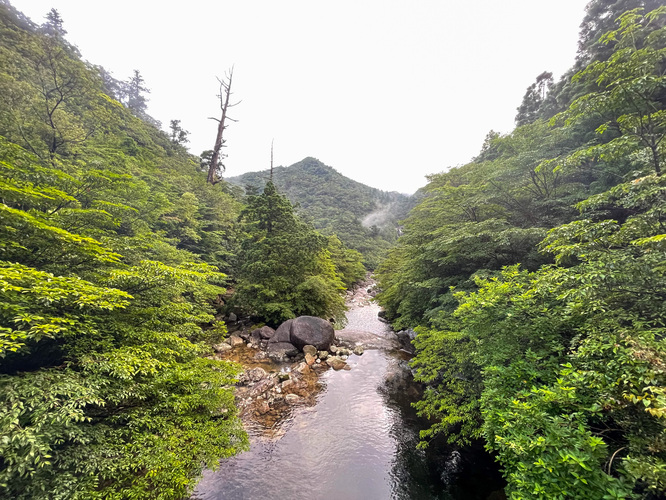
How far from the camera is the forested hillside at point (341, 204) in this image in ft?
230

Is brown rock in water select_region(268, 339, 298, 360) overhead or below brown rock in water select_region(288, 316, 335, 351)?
below

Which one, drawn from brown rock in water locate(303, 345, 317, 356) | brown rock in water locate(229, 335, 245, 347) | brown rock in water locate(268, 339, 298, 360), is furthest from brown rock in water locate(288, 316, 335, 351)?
brown rock in water locate(229, 335, 245, 347)

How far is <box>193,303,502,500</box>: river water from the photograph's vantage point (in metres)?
7.04

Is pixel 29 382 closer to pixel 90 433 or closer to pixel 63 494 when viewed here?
pixel 90 433

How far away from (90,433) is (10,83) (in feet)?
53.6

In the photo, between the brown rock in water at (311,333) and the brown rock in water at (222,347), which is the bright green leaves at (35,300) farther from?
the brown rock in water at (311,333)

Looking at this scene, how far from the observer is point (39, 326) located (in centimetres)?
397

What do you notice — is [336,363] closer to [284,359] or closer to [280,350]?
[284,359]

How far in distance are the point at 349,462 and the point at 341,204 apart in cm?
9314

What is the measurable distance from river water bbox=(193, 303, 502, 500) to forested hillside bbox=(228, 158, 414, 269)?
47152mm

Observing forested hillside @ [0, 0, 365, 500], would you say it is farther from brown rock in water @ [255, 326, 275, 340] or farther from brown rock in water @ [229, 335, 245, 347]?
brown rock in water @ [255, 326, 275, 340]

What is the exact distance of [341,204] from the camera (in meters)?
98.2

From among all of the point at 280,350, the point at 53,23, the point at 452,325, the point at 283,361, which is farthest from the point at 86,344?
the point at 53,23

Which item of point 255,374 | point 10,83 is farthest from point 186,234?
point 255,374
